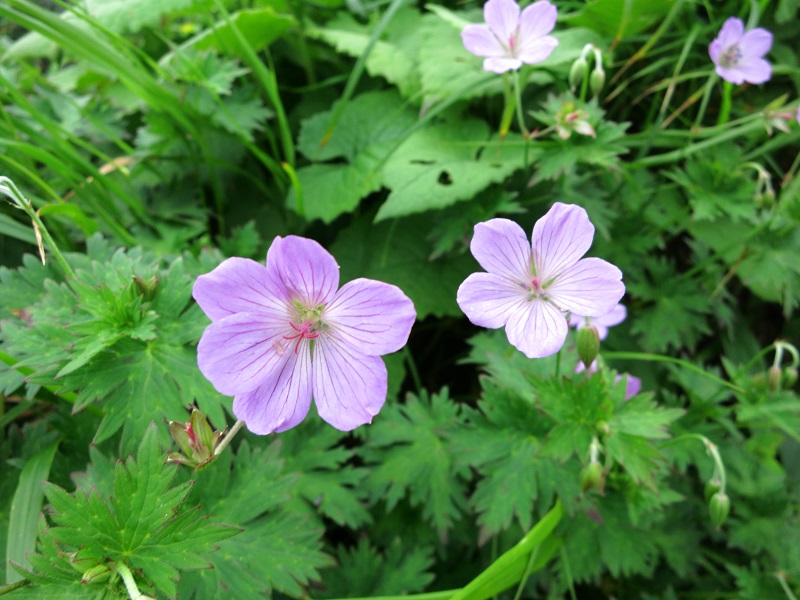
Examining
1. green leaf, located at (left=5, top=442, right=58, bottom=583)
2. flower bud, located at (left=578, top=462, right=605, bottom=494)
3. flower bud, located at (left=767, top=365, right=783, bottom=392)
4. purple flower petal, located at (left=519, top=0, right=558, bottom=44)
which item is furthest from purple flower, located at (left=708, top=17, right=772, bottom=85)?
green leaf, located at (left=5, top=442, right=58, bottom=583)

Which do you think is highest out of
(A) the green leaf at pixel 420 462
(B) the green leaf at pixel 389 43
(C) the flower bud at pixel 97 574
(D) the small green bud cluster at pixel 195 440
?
(B) the green leaf at pixel 389 43

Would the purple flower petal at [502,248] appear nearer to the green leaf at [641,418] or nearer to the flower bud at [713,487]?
the green leaf at [641,418]

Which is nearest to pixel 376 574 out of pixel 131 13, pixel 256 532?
pixel 256 532

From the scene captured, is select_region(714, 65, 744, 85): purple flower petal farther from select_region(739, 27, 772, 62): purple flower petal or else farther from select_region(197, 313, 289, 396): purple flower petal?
select_region(197, 313, 289, 396): purple flower petal

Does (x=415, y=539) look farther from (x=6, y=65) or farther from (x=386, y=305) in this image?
(x=6, y=65)

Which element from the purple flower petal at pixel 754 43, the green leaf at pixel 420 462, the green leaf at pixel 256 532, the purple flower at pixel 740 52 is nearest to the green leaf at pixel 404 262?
the green leaf at pixel 420 462

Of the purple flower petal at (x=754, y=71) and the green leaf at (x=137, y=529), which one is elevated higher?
the purple flower petal at (x=754, y=71)
